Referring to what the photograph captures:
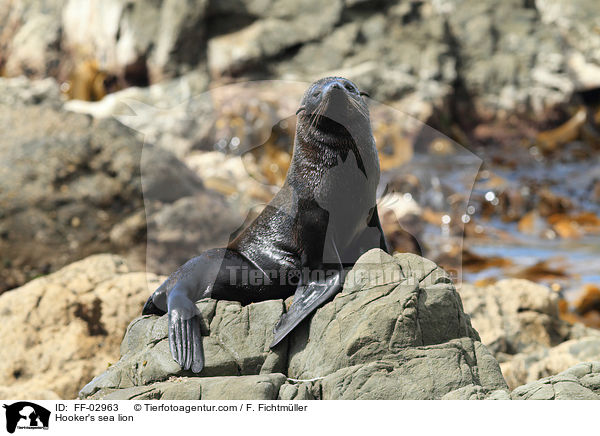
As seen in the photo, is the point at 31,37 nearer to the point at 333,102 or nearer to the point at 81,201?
the point at 81,201

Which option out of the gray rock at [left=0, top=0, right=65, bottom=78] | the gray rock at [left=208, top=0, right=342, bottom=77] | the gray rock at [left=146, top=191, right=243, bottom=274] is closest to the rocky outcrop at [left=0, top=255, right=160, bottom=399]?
the gray rock at [left=146, top=191, right=243, bottom=274]

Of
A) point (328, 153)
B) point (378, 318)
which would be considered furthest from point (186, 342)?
point (328, 153)

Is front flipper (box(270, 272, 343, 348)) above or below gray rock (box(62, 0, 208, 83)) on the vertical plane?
below

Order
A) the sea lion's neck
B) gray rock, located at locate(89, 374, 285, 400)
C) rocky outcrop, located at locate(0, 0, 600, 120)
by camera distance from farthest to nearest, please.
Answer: rocky outcrop, located at locate(0, 0, 600, 120) < the sea lion's neck < gray rock, located at locate(89, 374, 285, 400)

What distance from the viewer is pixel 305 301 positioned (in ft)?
11.9

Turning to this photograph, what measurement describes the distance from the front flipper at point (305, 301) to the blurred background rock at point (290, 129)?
1364 millimetres

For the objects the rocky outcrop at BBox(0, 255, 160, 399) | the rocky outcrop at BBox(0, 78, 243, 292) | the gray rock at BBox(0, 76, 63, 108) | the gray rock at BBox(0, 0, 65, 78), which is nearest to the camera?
the rocky outcrop at BBox(0, 255, 160, 399)

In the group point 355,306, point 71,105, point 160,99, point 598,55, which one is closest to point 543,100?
point 598,55

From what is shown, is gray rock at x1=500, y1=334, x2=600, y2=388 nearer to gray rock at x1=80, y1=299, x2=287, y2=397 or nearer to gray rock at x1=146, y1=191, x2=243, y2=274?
gray rock at x1=80, y1=299, x2=287, y2=397
